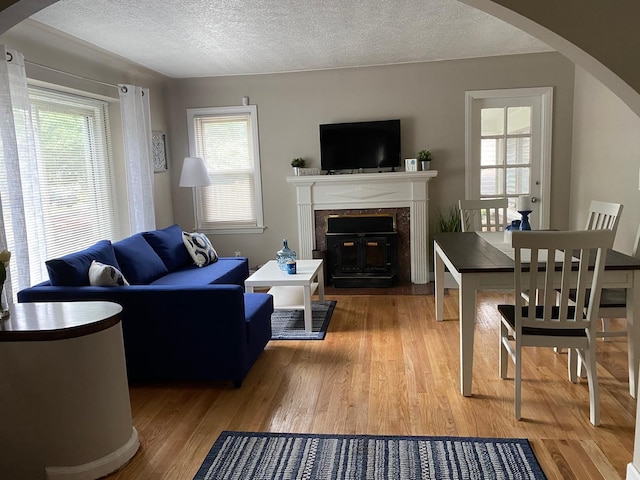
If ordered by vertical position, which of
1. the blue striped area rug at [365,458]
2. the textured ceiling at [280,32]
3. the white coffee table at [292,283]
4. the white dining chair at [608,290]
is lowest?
the blue striped area rug at [365,458]

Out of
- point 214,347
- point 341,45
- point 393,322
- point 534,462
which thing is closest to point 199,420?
point 214,347

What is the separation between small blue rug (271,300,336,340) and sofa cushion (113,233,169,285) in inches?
42.3

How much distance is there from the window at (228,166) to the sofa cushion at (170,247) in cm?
128

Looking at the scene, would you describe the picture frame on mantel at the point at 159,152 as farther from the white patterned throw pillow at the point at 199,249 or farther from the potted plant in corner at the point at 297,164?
the potted plant in corner at the point at 297,164

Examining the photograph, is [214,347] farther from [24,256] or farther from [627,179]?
[627,179]

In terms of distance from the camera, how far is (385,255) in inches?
215

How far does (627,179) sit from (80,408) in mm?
4280

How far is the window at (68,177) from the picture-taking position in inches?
146

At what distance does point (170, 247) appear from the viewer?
4.50m

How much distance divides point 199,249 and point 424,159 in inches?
101

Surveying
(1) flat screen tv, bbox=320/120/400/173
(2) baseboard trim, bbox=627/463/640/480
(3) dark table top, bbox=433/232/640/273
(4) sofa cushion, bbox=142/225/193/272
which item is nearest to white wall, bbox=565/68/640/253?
(3) dark table top, bbox=433/232/640/273

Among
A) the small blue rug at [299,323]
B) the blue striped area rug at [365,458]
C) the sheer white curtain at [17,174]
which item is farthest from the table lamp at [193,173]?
the blue striped area rug at [365,458]

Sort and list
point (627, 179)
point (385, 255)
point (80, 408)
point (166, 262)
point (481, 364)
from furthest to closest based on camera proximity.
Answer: point (385, 255) → point (166, 262) → point (627, 179) → point (481, 364) → point (80, 408)

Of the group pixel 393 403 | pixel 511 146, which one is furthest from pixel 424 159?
pixel 393 403
